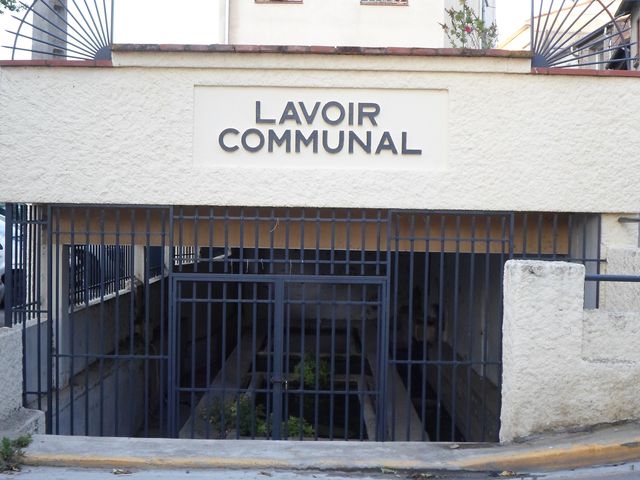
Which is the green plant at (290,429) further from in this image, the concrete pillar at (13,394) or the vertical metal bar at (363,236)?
the concrete pillar at (13,394)

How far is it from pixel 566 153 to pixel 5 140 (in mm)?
5471

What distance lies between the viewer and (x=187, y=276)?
24.1 feet

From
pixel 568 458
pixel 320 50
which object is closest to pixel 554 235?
pixel 568 458

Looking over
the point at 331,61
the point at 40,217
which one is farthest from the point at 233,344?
the point at 331,61

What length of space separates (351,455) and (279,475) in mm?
610

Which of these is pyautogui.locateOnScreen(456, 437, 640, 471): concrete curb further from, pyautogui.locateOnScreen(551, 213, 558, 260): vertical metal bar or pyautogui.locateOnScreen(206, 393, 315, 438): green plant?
pyautogui.locateOnScreen(551, 213, 558, 260): vertical metal bar

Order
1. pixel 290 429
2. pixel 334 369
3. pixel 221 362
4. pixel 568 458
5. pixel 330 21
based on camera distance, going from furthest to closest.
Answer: pixel 221 362, pixel 330 21, pixel 334 369, pixel 290 429, pixel 568 458

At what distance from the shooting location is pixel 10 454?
534 cm

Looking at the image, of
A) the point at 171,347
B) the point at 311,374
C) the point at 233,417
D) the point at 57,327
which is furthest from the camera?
the point at 311,374

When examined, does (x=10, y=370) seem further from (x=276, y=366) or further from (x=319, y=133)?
(x=319, y=133)

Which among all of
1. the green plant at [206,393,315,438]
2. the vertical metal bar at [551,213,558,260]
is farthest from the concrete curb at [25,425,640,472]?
the vertical metal bar at [551,213,558,260]

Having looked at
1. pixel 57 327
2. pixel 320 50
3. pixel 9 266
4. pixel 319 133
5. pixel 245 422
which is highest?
pixel 320 50

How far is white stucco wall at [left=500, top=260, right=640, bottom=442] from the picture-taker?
557 cm

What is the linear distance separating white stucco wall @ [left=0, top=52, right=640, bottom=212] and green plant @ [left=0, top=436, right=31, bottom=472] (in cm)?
258
